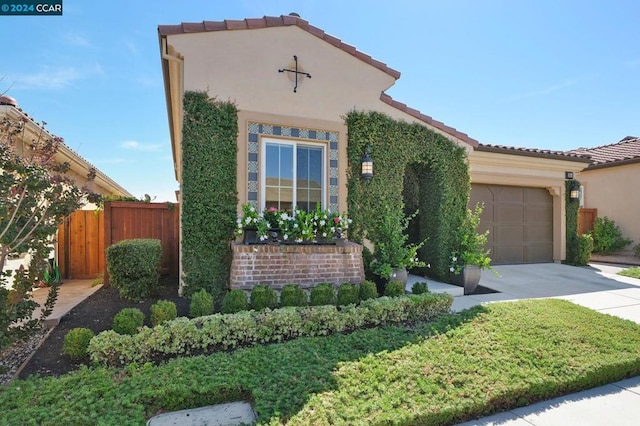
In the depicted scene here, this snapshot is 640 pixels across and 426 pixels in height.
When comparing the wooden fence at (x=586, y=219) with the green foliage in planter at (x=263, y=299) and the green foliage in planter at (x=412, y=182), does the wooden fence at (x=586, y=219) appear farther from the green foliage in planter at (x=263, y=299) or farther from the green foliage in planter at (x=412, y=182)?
the green foliage in planter at (x=263, y=299)

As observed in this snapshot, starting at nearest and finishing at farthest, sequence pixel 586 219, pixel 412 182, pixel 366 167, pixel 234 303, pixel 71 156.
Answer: pixel 234 303, pixel 366 167, pixel 71 156, pixel 412 182, pixel 586 219

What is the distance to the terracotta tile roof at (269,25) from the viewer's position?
5984 mm

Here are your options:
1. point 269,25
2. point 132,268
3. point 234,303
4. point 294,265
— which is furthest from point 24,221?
point 269,25

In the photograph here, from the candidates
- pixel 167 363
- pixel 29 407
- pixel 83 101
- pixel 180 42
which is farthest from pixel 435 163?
pixel 83 101

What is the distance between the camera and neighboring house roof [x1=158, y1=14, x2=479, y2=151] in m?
6.01

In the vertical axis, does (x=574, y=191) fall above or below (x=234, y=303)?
above

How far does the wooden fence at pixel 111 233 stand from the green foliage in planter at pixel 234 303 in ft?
12.3

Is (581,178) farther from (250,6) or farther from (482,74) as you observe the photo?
(250,6)

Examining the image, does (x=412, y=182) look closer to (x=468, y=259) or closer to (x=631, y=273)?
(x=468, y=259)

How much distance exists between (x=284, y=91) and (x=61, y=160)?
22.8 ft

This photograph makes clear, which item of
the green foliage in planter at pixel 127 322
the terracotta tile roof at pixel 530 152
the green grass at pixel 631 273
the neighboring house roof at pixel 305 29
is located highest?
the neighboring house roof at pixel 305 29

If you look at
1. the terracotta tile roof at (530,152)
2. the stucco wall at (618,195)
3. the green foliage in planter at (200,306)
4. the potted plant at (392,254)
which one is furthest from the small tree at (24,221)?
the stucco wall at (618,195)

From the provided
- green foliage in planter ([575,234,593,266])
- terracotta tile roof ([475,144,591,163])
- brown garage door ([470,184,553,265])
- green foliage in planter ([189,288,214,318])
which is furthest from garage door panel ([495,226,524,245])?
green foliage in planter ([189,288,214,318])

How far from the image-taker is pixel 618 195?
13.2 metres
